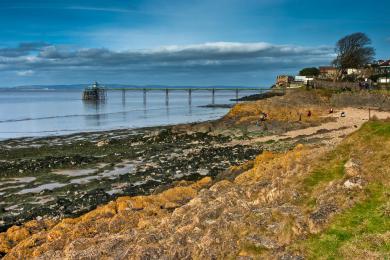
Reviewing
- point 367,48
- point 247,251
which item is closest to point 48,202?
point 247,251

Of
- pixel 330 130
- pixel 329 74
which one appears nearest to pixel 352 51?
pixel 329 74

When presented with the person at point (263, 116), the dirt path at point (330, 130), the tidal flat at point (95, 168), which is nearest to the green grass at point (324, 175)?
the tidal flat at point (95, 168)

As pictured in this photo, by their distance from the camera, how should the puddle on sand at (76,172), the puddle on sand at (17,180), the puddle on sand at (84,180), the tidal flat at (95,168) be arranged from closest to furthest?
1. the tidal flat at (95,168)
2. the puddle on sand at (84,180)
3. the puddle on sand at (17,180)
4. the puddle on sand at (76,172)

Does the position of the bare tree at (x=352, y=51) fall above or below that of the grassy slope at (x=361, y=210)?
above

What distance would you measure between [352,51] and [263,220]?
81.1 meters

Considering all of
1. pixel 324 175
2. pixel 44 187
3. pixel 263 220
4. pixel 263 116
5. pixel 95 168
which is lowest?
pixel 44 187

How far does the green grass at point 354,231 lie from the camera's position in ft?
28.9

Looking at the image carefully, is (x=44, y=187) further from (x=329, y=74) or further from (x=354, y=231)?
(x=329, y=74)

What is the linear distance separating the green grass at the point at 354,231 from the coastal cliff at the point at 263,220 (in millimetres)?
20

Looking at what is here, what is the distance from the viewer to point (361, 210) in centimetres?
1016

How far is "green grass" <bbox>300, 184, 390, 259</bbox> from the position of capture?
8.80 metres

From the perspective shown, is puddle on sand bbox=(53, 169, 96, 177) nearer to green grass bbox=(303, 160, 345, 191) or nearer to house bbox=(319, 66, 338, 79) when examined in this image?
green grass bbox=(303, 160, 345, 191)

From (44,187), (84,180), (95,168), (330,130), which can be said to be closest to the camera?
(44,187)

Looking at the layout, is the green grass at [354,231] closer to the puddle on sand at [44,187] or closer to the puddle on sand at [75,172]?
the puddle on sand at [44,187]
